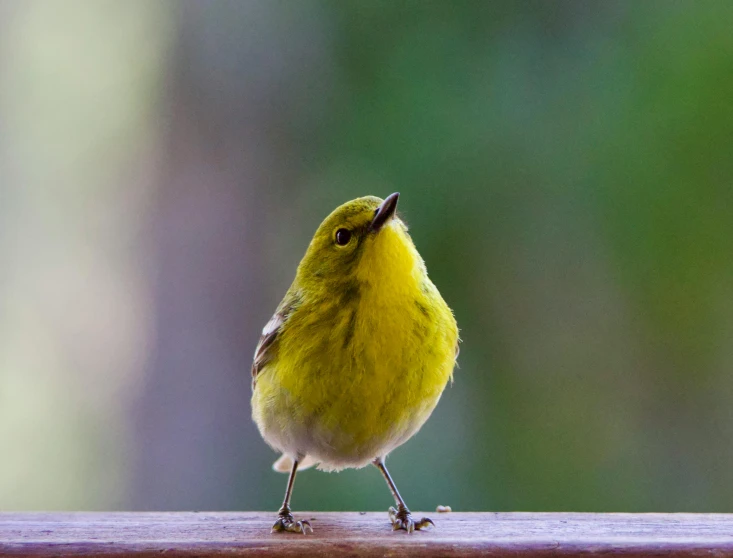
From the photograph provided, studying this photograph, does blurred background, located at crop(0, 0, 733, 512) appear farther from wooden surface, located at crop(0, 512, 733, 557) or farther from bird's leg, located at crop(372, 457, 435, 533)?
wooden surface, located at crop(0, 512, 733, 557)

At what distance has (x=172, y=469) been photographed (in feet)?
12.5

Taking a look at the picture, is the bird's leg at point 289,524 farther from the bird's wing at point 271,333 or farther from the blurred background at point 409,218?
the blurred background at point 409,218

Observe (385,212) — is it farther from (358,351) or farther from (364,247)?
(358,351)

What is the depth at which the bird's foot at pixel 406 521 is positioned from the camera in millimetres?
2137

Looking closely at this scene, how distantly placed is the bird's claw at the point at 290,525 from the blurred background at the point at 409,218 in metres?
1.12

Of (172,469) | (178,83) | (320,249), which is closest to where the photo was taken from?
(320,249)

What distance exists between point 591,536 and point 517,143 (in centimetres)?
199

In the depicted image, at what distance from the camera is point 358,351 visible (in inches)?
86.3

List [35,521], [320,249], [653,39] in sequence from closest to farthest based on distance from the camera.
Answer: [35,521] < [320,249] < [653,39]

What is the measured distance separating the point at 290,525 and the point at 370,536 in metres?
0.23

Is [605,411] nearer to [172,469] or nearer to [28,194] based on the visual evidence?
[172,469]

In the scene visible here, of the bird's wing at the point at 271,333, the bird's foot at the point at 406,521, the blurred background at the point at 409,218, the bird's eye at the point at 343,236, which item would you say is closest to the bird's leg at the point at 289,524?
the bird's foot at the point at 406,521

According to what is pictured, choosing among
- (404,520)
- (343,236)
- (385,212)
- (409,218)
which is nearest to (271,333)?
(343,236)

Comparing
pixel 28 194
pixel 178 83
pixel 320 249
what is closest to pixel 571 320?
pixel 320 249
